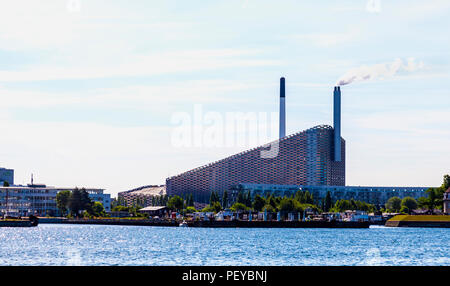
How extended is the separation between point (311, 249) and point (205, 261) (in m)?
23.2

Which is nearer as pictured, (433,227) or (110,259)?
(110,259)

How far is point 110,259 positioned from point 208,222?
402ft

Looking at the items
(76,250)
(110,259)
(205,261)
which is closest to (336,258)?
(205,261)

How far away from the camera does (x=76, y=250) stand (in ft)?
281
